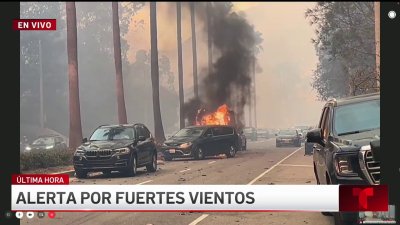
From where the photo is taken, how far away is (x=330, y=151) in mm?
5672

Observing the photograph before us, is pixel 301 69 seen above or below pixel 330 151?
above

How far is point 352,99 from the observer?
18.0 ft

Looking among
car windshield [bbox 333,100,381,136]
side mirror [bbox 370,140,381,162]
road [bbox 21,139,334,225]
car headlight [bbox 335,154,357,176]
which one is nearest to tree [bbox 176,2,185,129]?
road [bbox 21,139,334,225]

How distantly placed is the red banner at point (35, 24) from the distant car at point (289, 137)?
2.75 metres

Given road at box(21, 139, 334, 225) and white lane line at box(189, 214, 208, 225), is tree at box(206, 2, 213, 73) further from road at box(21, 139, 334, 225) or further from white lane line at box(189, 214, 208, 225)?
white lane line at box(189, 214, 208, 225)

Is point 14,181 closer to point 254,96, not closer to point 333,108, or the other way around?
point 254,96

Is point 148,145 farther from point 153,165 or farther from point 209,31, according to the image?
point 209,31

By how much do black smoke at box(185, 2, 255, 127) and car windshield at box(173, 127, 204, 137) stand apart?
0.45ft

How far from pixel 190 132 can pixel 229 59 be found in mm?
1056

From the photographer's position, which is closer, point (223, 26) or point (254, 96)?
point (223, 26)

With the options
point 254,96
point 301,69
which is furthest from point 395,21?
point 254,96

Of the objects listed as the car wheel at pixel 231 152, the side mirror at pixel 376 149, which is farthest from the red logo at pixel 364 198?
the car wheel at pixel 231 152

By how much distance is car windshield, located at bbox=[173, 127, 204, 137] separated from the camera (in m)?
6.24

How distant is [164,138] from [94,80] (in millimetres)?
1098
